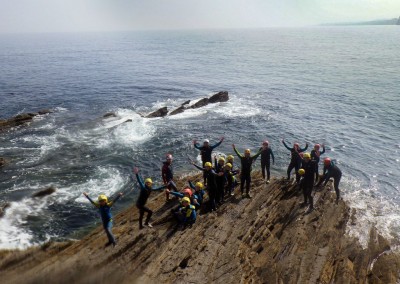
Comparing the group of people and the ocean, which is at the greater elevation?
the group of people

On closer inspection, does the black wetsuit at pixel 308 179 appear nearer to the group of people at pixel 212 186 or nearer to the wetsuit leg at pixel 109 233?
the group of people at pixel 212 186

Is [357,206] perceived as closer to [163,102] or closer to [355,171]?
[355,171]

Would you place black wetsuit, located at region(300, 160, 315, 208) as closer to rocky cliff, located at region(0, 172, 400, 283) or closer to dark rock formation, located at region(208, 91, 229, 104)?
rocky cliff, located at region(0, 172, 400, 283)

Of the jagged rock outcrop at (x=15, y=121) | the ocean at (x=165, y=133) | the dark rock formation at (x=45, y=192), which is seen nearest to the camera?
the ocean at (x=165, y=133)

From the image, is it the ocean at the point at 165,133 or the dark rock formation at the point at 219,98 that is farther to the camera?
the dark rock formation at the point at 219,98

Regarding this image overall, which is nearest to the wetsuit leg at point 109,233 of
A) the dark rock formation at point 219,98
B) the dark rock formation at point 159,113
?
the dark rock formation at point 159,113

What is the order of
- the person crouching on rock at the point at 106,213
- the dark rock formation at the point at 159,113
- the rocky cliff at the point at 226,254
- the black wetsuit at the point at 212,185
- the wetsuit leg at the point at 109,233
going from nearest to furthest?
the rocky cliff at the point at 226,254, the person crouching on rock at the point at 106,213, the wetsuit leg at the point at 109,233, the black wetsuit at the point at 212,185, the dark rock formation at the point at 159,113

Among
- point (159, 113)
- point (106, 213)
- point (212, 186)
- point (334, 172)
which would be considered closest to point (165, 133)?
point (159, 113)

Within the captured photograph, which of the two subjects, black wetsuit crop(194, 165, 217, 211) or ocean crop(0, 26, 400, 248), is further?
ocean crop(0, 26, 400, 248)

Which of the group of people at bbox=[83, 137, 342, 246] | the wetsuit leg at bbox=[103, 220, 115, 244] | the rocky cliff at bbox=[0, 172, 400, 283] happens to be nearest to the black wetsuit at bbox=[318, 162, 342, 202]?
the group of people at bbox=[83, 137, 342, 246]
